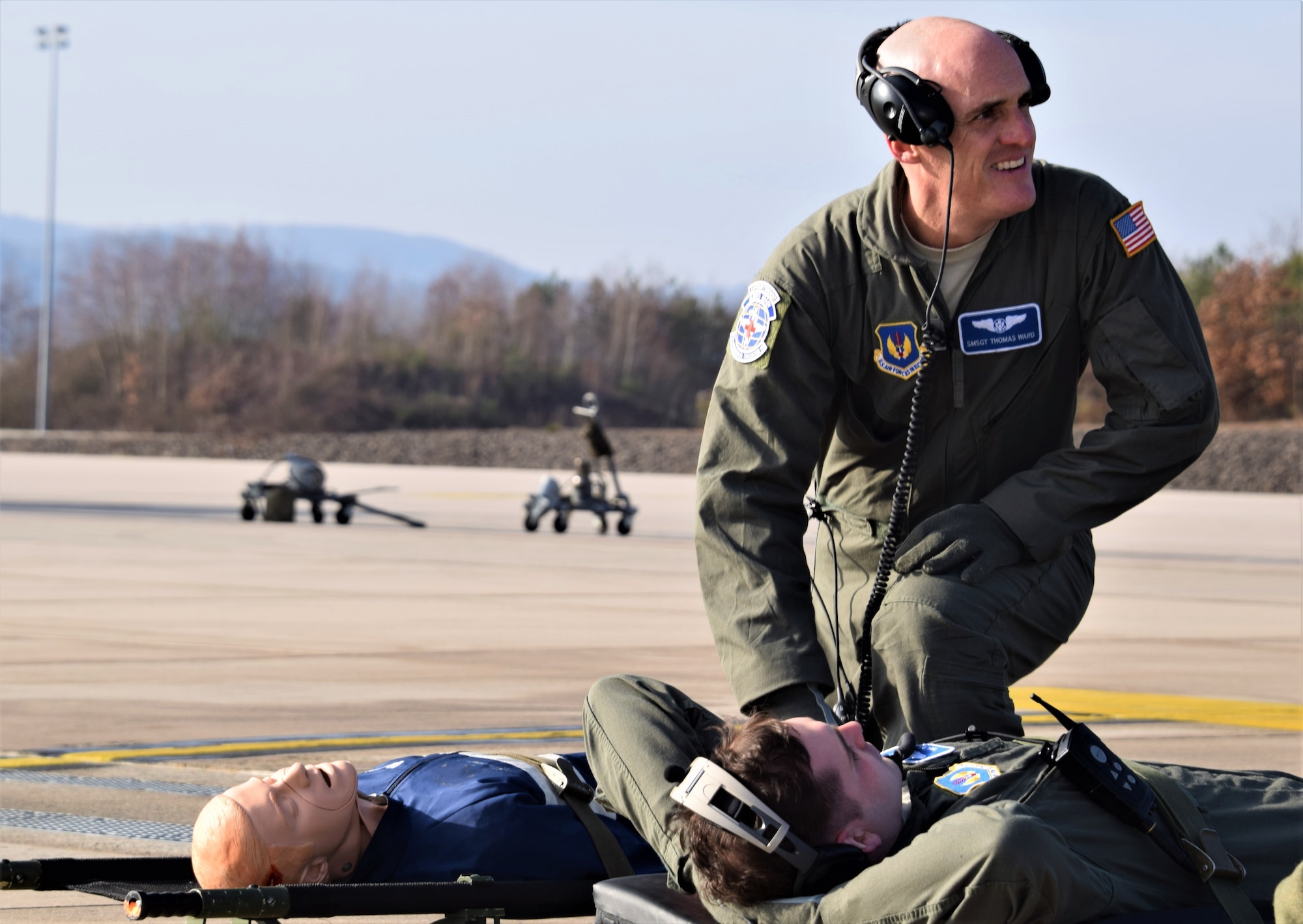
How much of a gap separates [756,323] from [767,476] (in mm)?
355

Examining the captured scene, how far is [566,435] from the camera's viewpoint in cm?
4172

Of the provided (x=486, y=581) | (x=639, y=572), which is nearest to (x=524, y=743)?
(x=486, y=581)

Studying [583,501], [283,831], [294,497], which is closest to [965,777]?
[283,831]

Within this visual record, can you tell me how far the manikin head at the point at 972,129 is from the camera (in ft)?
11.5

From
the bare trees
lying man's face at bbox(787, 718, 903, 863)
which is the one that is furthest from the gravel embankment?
lying man's face at bbox(787, 718, 903, 863)

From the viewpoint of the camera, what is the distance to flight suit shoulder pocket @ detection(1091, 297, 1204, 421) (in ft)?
11.6

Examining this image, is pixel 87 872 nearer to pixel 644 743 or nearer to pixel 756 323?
pixel 644 743

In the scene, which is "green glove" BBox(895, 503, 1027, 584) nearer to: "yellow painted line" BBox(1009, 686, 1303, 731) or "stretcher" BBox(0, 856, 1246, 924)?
"stretcher" BBox(0, 856, 1246, 924)

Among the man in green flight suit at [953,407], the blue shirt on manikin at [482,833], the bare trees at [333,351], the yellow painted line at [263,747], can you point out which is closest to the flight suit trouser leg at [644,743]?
the blue shirt on manikin at [482,833]

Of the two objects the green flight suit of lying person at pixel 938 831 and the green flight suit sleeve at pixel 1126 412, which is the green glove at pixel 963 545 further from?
the green flight suit of lying person at pixel 938 831

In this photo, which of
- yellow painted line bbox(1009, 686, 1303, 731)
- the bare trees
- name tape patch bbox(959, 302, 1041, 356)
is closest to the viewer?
name tape patch bbox(959, 302, 1041, 356)

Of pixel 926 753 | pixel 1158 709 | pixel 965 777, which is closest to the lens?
pixel 965 777

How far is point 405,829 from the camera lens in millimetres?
3281

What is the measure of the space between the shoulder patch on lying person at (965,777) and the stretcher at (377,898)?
14.4 inches
